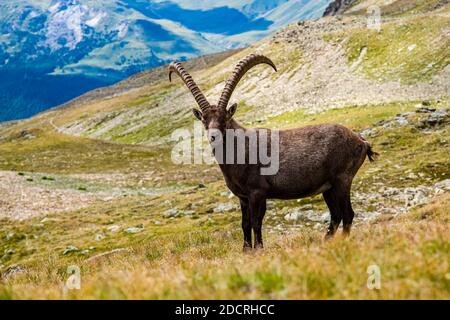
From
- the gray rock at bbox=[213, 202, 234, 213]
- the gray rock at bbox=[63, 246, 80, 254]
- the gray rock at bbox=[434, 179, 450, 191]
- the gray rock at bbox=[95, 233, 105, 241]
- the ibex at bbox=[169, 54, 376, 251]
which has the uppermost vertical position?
the ibex at bbox=[169, 54, 376, 251]

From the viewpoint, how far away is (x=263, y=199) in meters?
12.8

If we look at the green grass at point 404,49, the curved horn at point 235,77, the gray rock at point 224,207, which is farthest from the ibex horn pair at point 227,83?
the green grass at point 404,49

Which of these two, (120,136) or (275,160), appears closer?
(275,160)

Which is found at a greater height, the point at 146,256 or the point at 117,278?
the point at 117,278

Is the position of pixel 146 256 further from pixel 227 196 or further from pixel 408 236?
pixel 227 196

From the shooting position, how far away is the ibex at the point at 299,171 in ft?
42.1

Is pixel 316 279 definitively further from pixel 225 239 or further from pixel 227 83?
pixel 225 239

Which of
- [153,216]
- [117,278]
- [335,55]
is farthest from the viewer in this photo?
Result: [335,55]

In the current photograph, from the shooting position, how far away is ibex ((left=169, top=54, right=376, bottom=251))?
12.8 metres

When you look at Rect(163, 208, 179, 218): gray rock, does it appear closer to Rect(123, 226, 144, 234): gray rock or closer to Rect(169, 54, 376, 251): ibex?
Rect(123, 226, 144, 234): gray rock

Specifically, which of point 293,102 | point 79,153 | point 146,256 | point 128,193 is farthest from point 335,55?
Result: point 146,256

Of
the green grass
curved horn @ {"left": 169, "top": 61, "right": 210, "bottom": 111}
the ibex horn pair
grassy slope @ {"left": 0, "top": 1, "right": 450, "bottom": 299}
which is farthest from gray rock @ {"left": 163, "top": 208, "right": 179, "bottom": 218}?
the green grass

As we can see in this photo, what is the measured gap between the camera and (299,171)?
1284cm
